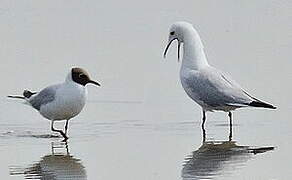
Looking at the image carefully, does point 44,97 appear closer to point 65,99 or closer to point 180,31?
point 65,99

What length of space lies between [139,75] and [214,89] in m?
2.32

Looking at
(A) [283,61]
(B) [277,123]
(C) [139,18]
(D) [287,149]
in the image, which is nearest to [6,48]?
(C) [139,18]

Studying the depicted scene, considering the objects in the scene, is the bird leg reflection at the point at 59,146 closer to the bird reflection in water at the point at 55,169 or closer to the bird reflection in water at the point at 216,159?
A: the bird reflection in water at the point at 55,169

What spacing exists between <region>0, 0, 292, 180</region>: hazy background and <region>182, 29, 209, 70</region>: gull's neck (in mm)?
509

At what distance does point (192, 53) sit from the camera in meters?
10.7

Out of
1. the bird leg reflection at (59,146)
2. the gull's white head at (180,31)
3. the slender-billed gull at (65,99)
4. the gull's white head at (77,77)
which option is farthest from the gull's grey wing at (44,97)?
→ the gull's white head at (180,31)

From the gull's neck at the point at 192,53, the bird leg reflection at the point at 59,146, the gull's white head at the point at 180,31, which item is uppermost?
the gull's white head at the point at 180,31

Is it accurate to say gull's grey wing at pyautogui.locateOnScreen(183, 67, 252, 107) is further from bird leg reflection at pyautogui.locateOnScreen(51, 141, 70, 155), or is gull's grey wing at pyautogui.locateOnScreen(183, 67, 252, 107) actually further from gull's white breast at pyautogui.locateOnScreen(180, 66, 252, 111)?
bird leg reflection at pyautogui.locateOnScreen(51, 141, 70, 155)

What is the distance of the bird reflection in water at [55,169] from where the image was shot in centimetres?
777

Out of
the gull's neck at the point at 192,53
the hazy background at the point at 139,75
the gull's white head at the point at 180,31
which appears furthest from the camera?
the gull's white head at the point at 180,31

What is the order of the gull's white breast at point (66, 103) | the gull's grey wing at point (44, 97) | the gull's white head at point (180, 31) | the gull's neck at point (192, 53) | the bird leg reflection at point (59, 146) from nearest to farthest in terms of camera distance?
the bird leg reflection at point (59, 146) → the gull's white breast at point (66, 103) → the gull's grey wing at point (44, 97) → the gull's neck at point (192, 53) → the gull's white head at point (180, 31)

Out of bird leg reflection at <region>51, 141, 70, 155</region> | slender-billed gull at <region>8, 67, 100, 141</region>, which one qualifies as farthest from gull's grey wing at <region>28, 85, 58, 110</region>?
bird leg reflection at <region>51, 141, 70, 155</region>

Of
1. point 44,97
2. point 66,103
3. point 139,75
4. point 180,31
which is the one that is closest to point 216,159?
point 66,103

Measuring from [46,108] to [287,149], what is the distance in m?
2.49
